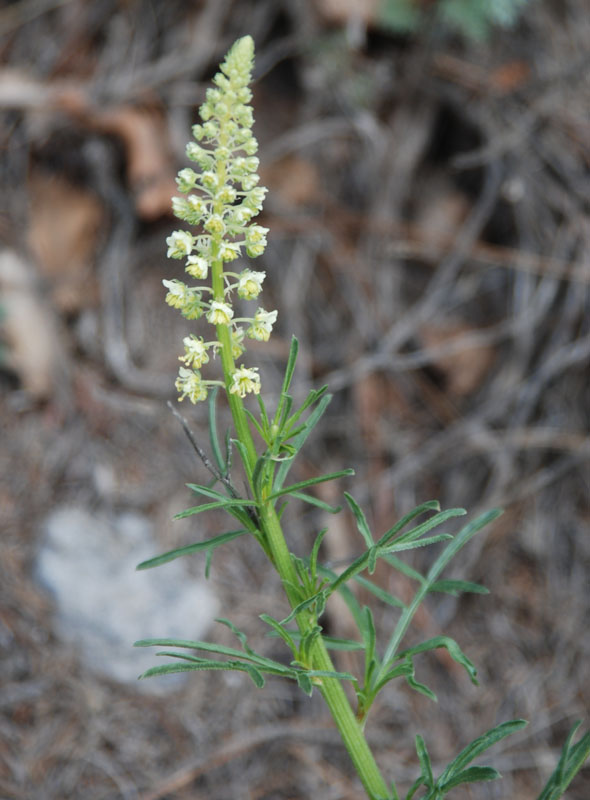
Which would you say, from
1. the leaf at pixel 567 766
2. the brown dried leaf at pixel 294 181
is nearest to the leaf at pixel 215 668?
the leaf at pixel 567 766

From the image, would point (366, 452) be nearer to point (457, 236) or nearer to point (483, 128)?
point (457, 236)

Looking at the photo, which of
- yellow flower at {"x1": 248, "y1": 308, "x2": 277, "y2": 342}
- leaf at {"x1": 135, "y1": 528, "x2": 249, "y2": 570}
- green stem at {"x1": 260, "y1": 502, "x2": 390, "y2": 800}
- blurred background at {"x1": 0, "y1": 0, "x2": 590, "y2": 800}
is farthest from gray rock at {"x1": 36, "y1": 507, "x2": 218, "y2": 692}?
yellow flower at {"x1": 248, "y1": 308, "x2": 277, "y2": 342}

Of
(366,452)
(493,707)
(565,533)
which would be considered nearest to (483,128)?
(366,452)

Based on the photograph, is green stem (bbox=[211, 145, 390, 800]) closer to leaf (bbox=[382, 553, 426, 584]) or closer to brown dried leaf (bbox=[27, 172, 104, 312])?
leaf (bbox=[382, 553, 426, 584])

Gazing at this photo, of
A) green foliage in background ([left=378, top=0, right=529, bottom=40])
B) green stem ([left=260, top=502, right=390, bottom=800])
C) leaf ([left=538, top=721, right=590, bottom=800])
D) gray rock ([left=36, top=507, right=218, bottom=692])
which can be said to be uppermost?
green foliage in background ([left=378, top=0, right=529, bottom=40])

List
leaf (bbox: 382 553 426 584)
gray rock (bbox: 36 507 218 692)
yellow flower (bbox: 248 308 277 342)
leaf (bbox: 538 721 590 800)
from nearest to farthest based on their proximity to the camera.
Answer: yellow flower (bbox: 248 308 277 342), leaf (bbox: 538 721 590 800), leaf (bbox: 382 553 426 584), gray rock (bbox: 36 507 218 692)

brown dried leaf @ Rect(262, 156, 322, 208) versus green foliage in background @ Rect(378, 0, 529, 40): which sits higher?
green foliage in background @ Rect(378, 0, 529, 40)
